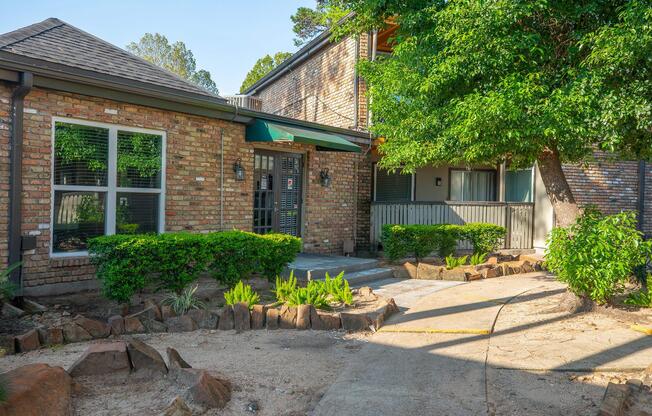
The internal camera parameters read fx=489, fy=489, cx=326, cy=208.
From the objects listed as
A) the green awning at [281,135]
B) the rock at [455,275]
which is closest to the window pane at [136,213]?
the green awning at [281,135]

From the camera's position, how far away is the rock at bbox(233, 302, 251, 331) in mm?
5449

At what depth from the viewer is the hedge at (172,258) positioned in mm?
5684

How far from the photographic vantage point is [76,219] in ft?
23.1

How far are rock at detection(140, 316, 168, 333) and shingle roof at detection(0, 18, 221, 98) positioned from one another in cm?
378

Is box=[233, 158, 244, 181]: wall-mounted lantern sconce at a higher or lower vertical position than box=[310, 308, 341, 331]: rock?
higher

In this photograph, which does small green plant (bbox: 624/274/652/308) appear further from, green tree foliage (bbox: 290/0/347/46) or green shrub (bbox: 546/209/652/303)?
green tree foliage (bbox: 290/0/347/46)

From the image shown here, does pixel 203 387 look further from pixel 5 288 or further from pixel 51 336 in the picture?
pixel 5 288

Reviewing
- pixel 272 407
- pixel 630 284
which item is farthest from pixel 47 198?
pixel 630 284

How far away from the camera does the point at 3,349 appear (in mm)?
4285

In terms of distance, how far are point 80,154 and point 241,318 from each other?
3.65 meters

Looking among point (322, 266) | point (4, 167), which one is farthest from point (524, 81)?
point (4, 167)

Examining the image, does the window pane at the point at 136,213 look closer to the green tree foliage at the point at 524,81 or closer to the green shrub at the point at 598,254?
the green tree foliage at the point at 524,81

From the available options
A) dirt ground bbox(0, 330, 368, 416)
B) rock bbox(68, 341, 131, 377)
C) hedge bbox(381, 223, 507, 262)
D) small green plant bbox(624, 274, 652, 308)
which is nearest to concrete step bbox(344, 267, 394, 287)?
hedge bbox(381, 223, 507, 262)

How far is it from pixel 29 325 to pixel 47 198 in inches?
80.0
